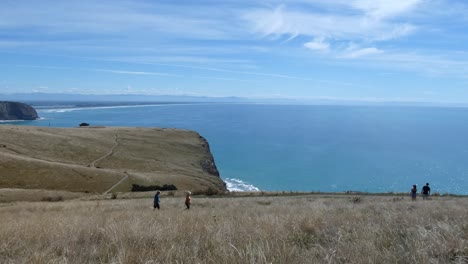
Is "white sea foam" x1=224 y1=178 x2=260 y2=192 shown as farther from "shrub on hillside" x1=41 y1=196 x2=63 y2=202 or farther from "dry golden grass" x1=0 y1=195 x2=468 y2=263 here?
"dry golden grass" x1=0 y1=195 x2=468 y2=263

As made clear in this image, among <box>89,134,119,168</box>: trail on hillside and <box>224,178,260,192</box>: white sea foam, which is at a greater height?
<box>89,134,119,168</box>: trail on hillside

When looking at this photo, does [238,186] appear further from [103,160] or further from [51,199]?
[51,199]

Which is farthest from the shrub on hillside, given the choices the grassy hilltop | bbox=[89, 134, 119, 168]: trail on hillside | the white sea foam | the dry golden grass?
the white sea foam

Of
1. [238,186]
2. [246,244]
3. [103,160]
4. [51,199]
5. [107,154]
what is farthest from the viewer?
[238,186]

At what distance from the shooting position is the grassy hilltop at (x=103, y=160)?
5891 cm

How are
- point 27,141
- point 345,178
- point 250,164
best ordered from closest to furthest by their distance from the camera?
point 27,141 < point 345,178 < point 250,164

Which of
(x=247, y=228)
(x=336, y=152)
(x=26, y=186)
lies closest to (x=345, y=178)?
(x=336, y=152)

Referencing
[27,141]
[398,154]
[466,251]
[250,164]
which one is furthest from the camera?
[398,154]

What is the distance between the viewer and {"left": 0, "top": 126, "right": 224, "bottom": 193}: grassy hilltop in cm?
5891

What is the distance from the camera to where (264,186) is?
350 ft

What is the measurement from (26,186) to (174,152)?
169 ft

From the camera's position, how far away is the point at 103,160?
81.4m

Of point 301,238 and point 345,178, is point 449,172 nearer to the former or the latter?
point 345,178

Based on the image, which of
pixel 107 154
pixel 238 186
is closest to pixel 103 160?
pixel 107 154
